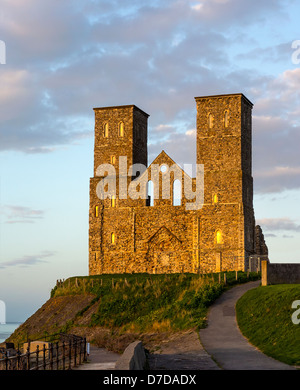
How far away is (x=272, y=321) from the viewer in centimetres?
3155

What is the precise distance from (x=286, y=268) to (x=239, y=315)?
747 cm

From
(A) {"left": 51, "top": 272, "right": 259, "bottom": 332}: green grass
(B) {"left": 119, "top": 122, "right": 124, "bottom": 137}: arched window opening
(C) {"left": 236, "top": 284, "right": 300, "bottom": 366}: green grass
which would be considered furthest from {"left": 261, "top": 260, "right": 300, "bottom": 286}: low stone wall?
(B) {"left": 119, "top": 122, "right": 124, "bottom": 137}: arched window opening

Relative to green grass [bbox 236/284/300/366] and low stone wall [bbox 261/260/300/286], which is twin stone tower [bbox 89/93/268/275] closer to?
low stone wall [bbox 261/260/300/286]

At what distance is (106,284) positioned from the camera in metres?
52.6

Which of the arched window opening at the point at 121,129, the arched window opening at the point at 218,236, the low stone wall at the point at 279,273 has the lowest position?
the low stone wall at the point at 279,273

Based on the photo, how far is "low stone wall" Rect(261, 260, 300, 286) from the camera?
42.1m

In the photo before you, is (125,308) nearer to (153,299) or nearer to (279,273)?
(153,299)

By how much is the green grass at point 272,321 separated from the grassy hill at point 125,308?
8.19ft

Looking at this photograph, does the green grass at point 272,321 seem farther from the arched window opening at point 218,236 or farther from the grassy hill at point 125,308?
the arched window opening at point 218,236

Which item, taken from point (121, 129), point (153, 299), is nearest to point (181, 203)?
point (121, 129)

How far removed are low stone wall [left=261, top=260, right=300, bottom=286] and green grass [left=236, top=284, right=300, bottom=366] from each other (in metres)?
2.32

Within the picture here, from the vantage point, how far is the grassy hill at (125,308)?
3959 cm

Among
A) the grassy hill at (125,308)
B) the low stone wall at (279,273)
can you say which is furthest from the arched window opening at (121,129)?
the low stone wall at (279,273)

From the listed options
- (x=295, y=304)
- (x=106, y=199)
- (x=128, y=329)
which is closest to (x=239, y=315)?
(x=295, y=304)
